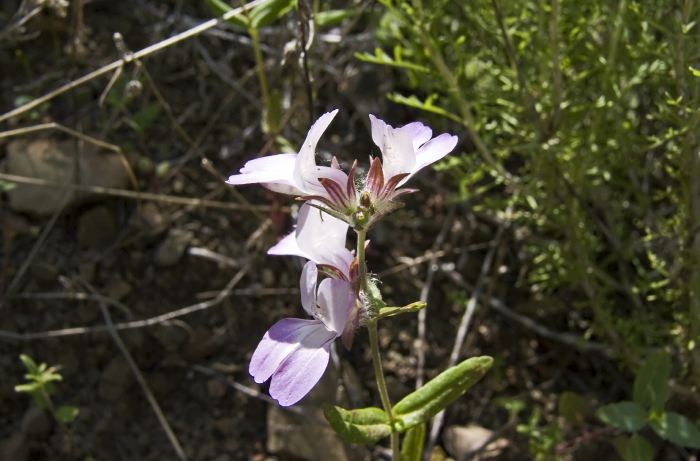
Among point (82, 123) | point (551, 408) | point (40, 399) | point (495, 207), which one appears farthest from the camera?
point (82, 123)

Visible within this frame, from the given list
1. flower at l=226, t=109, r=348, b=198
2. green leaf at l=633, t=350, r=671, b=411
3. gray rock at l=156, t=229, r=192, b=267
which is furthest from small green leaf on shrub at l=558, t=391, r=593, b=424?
flower at l=226, t=109, r=348, b=198

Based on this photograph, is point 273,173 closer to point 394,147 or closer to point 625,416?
point 394,147

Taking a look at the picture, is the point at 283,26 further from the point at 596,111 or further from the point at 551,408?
the point at 551,408

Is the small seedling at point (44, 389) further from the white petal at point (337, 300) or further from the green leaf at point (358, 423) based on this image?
the white petal at point (337, 300)

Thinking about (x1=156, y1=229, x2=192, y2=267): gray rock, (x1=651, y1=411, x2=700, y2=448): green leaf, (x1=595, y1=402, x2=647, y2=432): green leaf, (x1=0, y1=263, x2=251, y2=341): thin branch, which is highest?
(x1=156, y1=229, x2=192, y2=267): gray rock

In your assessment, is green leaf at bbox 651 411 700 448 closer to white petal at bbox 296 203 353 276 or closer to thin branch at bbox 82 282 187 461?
white petal at bbox 296 203 353 276

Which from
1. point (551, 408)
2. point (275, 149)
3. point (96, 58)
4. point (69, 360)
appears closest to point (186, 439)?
point (69, 360)

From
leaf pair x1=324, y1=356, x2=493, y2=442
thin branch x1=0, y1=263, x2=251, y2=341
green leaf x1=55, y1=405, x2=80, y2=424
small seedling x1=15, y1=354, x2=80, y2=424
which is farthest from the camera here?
thin branch x1=0, y1=263, x2=251, y2=341
